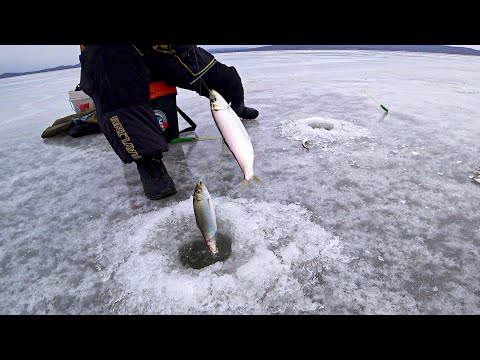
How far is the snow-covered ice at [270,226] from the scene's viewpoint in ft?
4.03

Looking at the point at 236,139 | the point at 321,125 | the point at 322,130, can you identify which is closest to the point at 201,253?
the point at 236,139

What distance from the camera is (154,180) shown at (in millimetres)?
2016

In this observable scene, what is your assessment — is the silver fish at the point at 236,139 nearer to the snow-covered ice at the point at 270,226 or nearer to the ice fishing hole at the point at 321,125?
the snow-covered ice at the point at 270,226

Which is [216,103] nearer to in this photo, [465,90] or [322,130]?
[322,130]

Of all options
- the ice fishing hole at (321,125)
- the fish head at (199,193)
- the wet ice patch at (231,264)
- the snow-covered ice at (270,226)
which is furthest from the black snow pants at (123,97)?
the ice fishing hole at (321,125)

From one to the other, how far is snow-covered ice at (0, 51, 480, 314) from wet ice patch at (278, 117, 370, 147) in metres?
0.02

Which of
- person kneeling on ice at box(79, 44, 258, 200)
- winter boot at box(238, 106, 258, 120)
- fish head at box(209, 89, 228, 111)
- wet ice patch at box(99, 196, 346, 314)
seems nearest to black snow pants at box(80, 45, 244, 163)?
person kneeling on ice at box(79, 44, 258, 200)

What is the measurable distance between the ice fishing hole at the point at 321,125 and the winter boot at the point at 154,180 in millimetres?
1845

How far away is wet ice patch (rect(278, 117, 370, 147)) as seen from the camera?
2750mm

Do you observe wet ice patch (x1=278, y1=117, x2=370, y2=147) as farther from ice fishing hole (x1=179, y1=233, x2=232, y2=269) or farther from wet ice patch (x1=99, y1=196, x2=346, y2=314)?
ice fishing hole (x1=179, y1=233, x2=232, y2=269)

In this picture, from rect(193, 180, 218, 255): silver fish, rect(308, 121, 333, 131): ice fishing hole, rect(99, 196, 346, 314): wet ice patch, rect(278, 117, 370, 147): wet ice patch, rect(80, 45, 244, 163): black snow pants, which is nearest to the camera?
rect(99, 196, 346, 314): wet ice patch

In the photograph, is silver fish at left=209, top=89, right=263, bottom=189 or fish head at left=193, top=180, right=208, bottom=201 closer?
fish head at left=193, top=180, right=208, bottom=201
